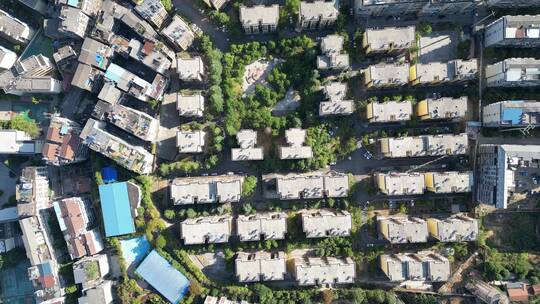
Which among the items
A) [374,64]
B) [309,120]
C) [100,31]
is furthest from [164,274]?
[374,64]

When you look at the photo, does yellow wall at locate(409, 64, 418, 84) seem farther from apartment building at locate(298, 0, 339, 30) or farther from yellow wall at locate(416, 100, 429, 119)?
apartment building at locate(298, 0, 339, 30)

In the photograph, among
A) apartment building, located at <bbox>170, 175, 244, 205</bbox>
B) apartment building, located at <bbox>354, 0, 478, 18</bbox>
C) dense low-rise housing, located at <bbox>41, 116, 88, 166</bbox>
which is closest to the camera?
apartment building, located at <bbox>354, 0, 478, 18</bbox>

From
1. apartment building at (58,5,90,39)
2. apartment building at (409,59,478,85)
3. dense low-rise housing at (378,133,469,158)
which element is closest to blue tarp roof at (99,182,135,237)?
apartment building at (58,5,90,39)

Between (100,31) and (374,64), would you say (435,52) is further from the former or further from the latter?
(100,31)

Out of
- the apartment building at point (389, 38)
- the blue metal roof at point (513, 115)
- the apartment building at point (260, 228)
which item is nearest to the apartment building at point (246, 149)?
the apartment building at point (260, 228)

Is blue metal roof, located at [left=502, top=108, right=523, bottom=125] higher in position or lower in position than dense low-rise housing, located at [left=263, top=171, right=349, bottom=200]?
higher

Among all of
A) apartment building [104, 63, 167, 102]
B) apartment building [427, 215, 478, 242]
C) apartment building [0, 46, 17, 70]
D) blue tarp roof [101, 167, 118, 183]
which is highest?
apartment building [0, 46, 17, 70]

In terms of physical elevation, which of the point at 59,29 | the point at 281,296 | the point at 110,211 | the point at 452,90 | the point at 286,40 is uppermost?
the point at 59,29
